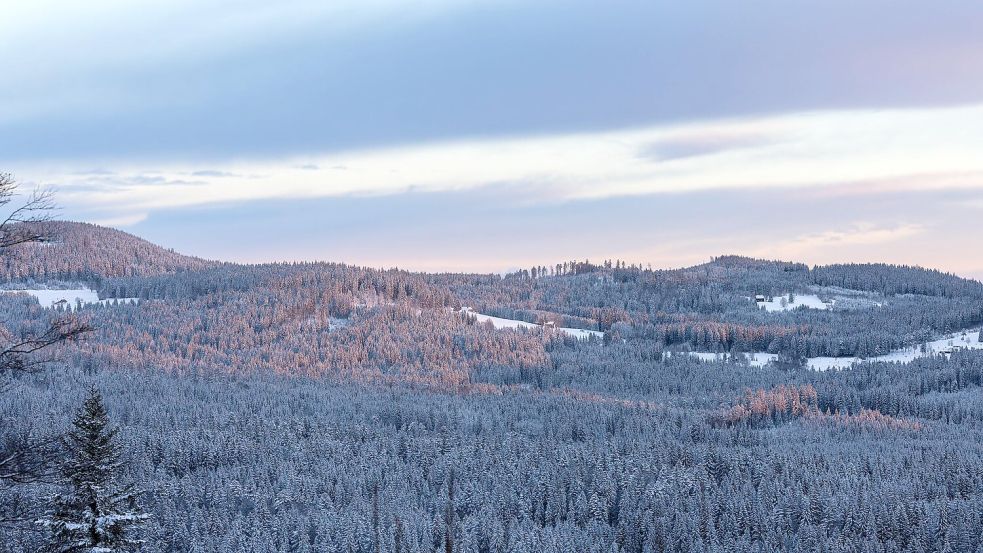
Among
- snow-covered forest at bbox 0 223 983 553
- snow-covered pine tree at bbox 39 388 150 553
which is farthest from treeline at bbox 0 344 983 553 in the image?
snow-covered pine tree at bbox 39 388 150 553

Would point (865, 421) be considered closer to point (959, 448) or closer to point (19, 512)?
point (959, 448)

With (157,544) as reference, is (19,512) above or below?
above

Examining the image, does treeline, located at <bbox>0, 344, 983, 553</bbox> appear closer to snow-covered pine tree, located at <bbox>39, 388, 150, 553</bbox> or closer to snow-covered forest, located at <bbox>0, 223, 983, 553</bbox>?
snow-covered forest, located at <bbox>0, 223, 983, 553</bbox>

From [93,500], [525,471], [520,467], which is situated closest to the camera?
[93,500]

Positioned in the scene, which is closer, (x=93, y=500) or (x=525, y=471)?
(x=93, y=500)

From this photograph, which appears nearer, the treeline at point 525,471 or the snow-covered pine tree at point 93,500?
the snow-covered pine tree at point 93,500

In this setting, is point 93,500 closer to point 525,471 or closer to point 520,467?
point 525,471

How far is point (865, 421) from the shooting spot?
161250mm

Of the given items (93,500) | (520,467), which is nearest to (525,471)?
(520,467)

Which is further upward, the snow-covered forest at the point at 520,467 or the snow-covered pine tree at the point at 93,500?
the snow-covered pine tree at the point at 93,500

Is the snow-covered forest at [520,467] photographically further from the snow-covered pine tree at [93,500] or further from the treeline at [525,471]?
the snow-covered pine tree at [93,500]

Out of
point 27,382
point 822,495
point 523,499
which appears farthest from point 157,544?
point 27,382

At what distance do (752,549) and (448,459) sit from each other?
45.7m

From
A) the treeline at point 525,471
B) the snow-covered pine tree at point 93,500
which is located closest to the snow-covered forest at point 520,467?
the treeline at point 525,471
